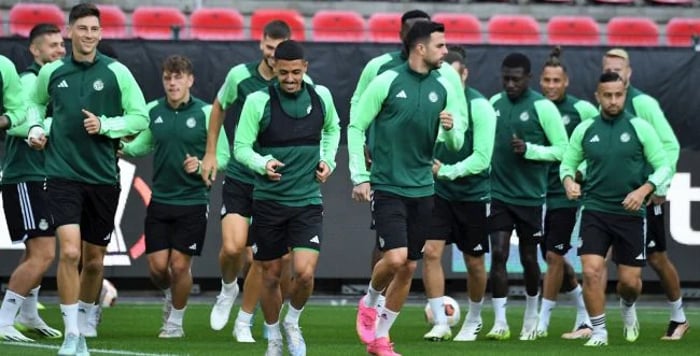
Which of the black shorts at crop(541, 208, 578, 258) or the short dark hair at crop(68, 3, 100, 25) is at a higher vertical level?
the short dark hair at crop(68, 3, 100, 25)

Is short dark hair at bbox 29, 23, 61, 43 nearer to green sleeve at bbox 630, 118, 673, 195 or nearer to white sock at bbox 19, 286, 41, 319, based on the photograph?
white sock at bbox 19, 286, 41, 319

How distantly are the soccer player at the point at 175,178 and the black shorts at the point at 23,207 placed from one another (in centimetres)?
105

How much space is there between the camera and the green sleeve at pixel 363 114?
11.9 m

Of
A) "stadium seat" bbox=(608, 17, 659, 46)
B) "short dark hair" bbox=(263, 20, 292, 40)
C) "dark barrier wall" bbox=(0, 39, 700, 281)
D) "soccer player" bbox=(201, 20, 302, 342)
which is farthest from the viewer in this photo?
"stadium seat" bbox=(608, 17, 659, 46)

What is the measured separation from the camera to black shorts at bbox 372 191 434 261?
39.7 ft

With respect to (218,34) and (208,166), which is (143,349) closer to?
(208,166)

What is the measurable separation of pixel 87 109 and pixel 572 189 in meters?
4.22

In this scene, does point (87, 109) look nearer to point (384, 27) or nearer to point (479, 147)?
point (479, 147)

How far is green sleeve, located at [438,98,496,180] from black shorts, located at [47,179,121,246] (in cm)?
329

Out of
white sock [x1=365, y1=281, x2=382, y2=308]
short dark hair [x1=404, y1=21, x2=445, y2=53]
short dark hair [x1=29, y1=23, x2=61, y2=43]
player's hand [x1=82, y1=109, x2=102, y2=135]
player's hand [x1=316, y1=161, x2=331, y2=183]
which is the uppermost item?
short dark hair [x1=404, y1=21, x2=445, y2=53]

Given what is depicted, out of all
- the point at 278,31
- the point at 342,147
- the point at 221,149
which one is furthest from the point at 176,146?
the point at 342,147

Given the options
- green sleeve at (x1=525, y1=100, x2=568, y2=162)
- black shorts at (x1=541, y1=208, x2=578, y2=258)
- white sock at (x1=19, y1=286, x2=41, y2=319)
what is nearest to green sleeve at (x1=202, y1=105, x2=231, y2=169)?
white sock at (x1=19, y1=286, x2=41, y2=319)

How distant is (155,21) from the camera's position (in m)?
24.7

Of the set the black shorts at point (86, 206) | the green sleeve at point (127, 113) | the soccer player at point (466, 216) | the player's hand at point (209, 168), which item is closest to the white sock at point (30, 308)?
the black shorts at point (86, 206)
